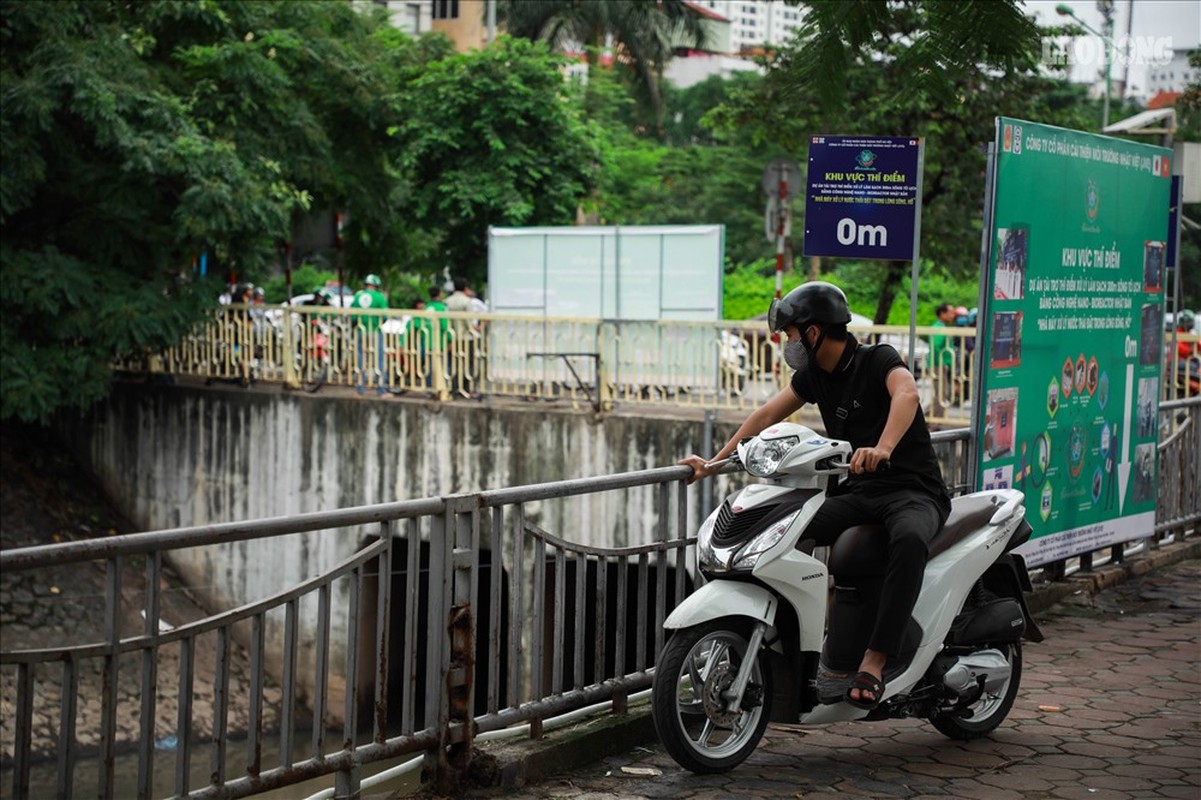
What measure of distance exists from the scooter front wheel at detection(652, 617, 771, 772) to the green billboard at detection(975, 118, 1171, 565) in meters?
3.03

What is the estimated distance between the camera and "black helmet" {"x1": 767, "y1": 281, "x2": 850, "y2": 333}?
5305 mm

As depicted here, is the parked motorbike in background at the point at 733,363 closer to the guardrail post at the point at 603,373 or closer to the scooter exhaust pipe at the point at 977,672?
the guardrail post at the point at 603,373

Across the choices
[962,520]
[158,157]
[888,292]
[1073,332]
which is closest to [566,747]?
[962,520]

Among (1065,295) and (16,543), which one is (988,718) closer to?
(1065,295)

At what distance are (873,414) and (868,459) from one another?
468 mm

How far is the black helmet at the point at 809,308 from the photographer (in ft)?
17.4

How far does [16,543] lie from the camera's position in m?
18.1

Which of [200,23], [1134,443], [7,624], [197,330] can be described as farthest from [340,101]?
[1134,443]

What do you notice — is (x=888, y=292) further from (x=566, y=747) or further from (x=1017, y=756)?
(x=566, y=747)

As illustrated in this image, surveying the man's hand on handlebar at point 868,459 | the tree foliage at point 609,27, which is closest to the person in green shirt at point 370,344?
the man's hand on handlebar at point 868,459

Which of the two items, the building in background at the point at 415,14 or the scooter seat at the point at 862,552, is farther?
the building in background at the point at 415,14

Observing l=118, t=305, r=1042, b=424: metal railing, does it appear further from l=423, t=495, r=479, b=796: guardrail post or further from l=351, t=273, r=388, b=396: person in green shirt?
l=423, t=495, r=479, b=796: guardrail post

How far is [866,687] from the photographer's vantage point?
17.1 feet

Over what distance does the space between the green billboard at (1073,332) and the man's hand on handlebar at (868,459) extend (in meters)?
2.93
